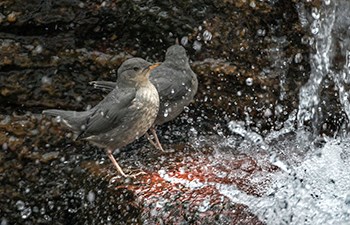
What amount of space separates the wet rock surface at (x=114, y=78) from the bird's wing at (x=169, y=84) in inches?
16.9

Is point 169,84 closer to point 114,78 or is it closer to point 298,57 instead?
point 114,78

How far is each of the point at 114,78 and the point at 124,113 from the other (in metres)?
1.04

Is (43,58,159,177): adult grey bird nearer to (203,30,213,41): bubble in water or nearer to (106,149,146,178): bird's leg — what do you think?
(106,149,146,178): bird's leg

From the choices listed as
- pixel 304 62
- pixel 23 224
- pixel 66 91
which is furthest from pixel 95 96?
pixel 304 62

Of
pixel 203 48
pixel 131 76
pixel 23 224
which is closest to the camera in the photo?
pixel 131 76

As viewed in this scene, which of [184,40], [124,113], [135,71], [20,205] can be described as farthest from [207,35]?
[20,205]

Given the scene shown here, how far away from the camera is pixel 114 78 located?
6160 mm

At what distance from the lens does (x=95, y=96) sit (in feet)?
20.0

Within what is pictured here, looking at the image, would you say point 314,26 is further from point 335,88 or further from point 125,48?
point 125,48

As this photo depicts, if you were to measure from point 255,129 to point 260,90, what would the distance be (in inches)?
14.3

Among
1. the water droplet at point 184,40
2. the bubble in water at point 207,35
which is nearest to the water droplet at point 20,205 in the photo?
the water droplet at point 184,40

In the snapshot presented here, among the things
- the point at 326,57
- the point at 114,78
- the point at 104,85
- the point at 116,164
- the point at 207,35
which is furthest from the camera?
the point at 326,57

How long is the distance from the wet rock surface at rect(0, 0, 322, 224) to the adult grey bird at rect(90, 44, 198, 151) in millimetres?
290

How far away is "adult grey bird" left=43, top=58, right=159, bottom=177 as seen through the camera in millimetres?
5180
